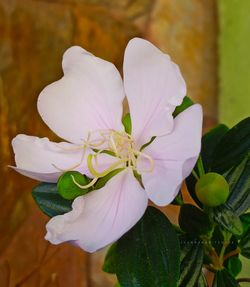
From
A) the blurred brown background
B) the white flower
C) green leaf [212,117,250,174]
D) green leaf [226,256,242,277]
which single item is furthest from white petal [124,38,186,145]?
the blurred brown background

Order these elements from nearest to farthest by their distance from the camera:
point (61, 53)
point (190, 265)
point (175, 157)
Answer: point (175, 157) → point (190, 265) → point (61, 53)

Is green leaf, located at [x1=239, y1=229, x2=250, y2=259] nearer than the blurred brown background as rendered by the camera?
Yes

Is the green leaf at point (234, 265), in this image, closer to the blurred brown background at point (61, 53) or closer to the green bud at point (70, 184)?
the green bud at point (70, 184)

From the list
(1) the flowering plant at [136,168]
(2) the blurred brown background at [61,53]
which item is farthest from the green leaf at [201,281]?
(2) the blurred brown background at [61,53]

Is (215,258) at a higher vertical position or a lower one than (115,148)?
lower

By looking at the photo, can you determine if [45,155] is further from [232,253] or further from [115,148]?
[232,253]

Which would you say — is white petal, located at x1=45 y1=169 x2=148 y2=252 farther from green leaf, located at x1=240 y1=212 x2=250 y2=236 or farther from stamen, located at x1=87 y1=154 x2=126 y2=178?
green leaf, located at x1=240 y1=212 x2=250 y2=236

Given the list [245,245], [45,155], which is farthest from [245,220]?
[45,155]

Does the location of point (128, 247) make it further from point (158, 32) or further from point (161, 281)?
point (158, 32)
